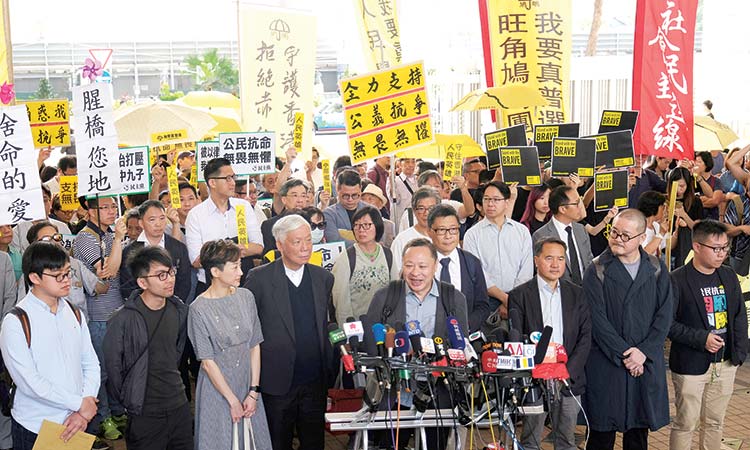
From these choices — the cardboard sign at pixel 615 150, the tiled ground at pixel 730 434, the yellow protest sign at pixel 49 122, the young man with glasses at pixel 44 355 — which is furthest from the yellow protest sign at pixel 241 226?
the cardboard sign at pixel 615 150

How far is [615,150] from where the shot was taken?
26.0ft

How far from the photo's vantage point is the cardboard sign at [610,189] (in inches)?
300

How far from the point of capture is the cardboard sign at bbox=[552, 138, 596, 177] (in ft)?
25.3

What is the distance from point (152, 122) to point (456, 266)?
A: 710cm

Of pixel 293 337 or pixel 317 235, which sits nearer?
pixel 293 337

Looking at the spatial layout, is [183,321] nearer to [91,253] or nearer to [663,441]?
[91,253]

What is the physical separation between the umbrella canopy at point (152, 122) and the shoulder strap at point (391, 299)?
23.0ft

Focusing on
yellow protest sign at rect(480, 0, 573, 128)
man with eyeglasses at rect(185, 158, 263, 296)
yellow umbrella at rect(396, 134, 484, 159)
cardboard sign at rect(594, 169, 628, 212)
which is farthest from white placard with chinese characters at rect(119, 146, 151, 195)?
yellow protest sign at rect(480, 0, 573, 128)

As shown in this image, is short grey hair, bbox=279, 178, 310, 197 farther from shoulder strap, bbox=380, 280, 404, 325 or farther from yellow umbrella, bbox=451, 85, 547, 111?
yellow umbrella, bbox=451, 85, 547, 111

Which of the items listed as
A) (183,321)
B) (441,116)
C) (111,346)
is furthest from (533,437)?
(441,116)

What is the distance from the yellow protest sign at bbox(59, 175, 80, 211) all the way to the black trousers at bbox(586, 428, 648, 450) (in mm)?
5097

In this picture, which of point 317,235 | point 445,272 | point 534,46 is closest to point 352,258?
point 445,272

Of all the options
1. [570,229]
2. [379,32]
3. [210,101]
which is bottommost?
[570,229]

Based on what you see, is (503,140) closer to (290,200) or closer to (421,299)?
(290,200)
